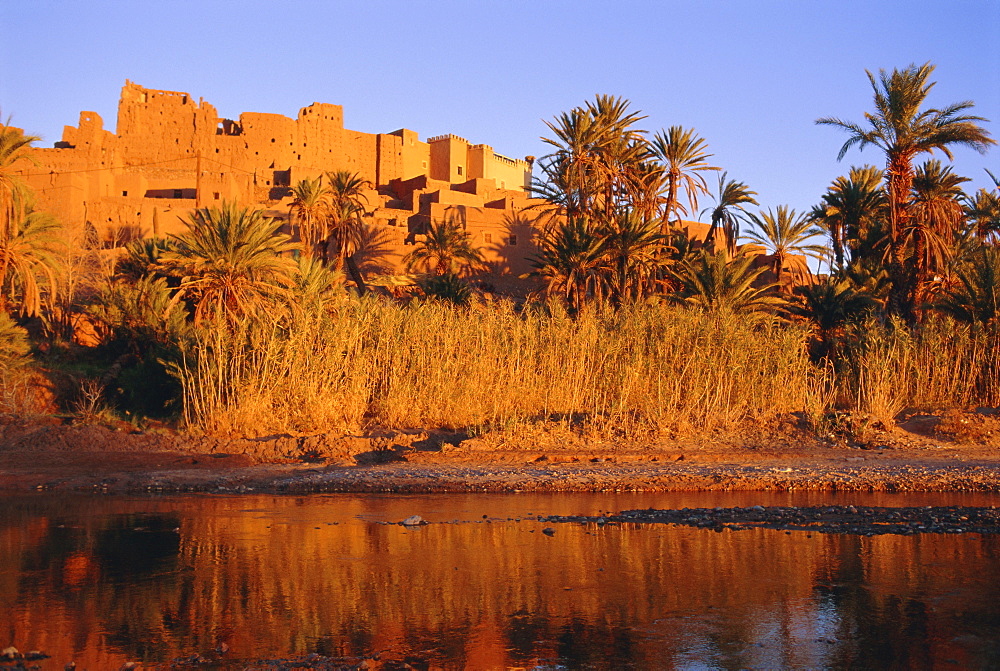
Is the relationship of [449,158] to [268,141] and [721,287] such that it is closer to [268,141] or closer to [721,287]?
[268,141]

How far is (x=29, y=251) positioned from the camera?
60.7 feet

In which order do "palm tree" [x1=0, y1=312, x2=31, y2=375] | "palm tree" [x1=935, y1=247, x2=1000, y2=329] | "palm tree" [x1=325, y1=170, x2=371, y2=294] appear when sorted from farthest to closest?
"palm tree" [x1=325, y1=170, x2=371, y2=294]
"palm tree" [x1=935, y1=247, x2=1000, y2=329]
"palm tree" [x1=0, y1=312, x2=31, y2=375]

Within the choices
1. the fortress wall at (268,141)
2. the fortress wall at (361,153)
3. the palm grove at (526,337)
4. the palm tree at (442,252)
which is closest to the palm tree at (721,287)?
the palm grove at (526,337)

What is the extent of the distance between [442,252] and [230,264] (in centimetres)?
1847

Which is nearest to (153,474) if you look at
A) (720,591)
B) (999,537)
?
(720,591)

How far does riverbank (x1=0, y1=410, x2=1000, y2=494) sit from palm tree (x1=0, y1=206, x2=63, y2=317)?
468cm

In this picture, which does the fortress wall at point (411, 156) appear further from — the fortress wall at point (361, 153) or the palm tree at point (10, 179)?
the palm tree at point (10, 179)

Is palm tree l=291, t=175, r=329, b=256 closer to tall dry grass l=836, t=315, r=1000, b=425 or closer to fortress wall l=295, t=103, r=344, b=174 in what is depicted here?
fortress wall l=295, t=103, r=344, b=174

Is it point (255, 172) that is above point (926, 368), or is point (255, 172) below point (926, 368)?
above

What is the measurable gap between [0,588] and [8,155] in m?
14.1

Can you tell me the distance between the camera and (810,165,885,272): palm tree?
30.5m

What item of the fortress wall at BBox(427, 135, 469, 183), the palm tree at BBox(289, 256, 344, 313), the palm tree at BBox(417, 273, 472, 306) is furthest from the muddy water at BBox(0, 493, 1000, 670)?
the fortress wall at BBox(427, 135, 469, 183)

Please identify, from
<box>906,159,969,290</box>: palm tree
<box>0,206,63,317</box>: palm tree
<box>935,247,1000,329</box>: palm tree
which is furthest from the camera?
<box>906,159,969,290</box>: palm tree

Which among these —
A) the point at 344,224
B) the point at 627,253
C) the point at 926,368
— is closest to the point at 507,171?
the point at 344,224
